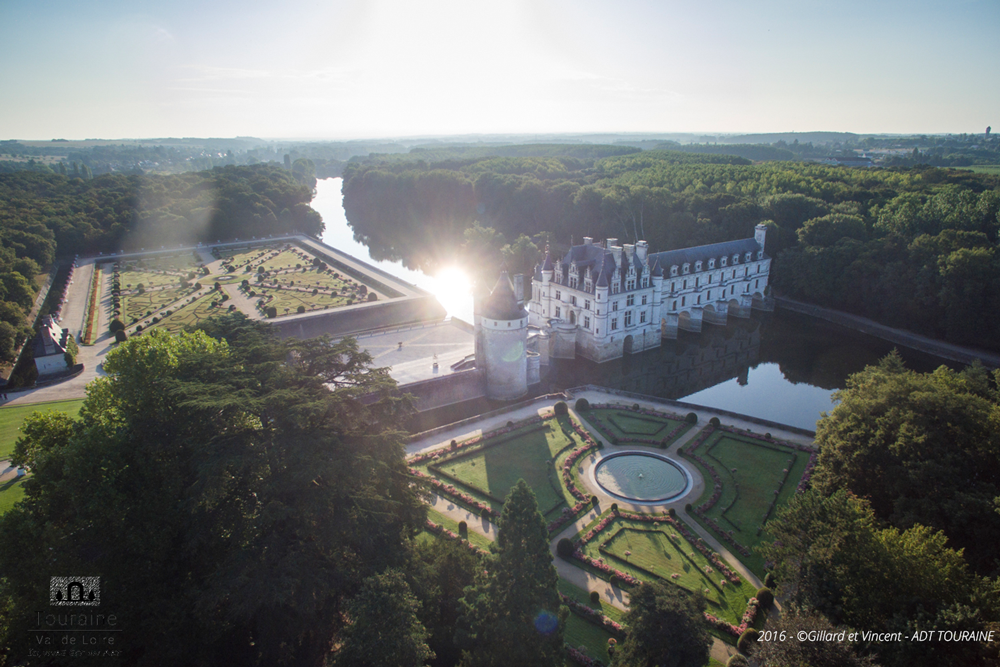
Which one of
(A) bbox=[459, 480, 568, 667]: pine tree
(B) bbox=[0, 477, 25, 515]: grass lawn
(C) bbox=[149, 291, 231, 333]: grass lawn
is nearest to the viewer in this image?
(A) bbox=[459, 480, 568, 667]: pine tree

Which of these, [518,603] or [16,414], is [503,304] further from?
[16,414]

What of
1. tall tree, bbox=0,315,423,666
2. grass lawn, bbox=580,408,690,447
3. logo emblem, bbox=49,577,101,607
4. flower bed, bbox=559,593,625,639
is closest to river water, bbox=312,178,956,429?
grass lawn, bbox=580,408,690,447

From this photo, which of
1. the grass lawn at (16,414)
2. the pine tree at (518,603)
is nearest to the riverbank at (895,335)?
the pine tree at (518,603)

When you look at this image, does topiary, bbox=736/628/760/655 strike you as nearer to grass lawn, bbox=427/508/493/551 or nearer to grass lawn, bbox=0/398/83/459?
grass lawn, bbox=427/508/493/551

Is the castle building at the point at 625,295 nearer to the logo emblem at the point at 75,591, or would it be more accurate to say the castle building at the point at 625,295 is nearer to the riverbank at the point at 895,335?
the riverbank at the point at 895,335

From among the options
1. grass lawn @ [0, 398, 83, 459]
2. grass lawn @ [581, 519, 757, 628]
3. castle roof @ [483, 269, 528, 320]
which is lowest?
grass lawn @ [581, 519, 757, 628]

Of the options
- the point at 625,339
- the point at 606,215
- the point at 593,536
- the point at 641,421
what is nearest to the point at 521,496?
the point at 593,536
